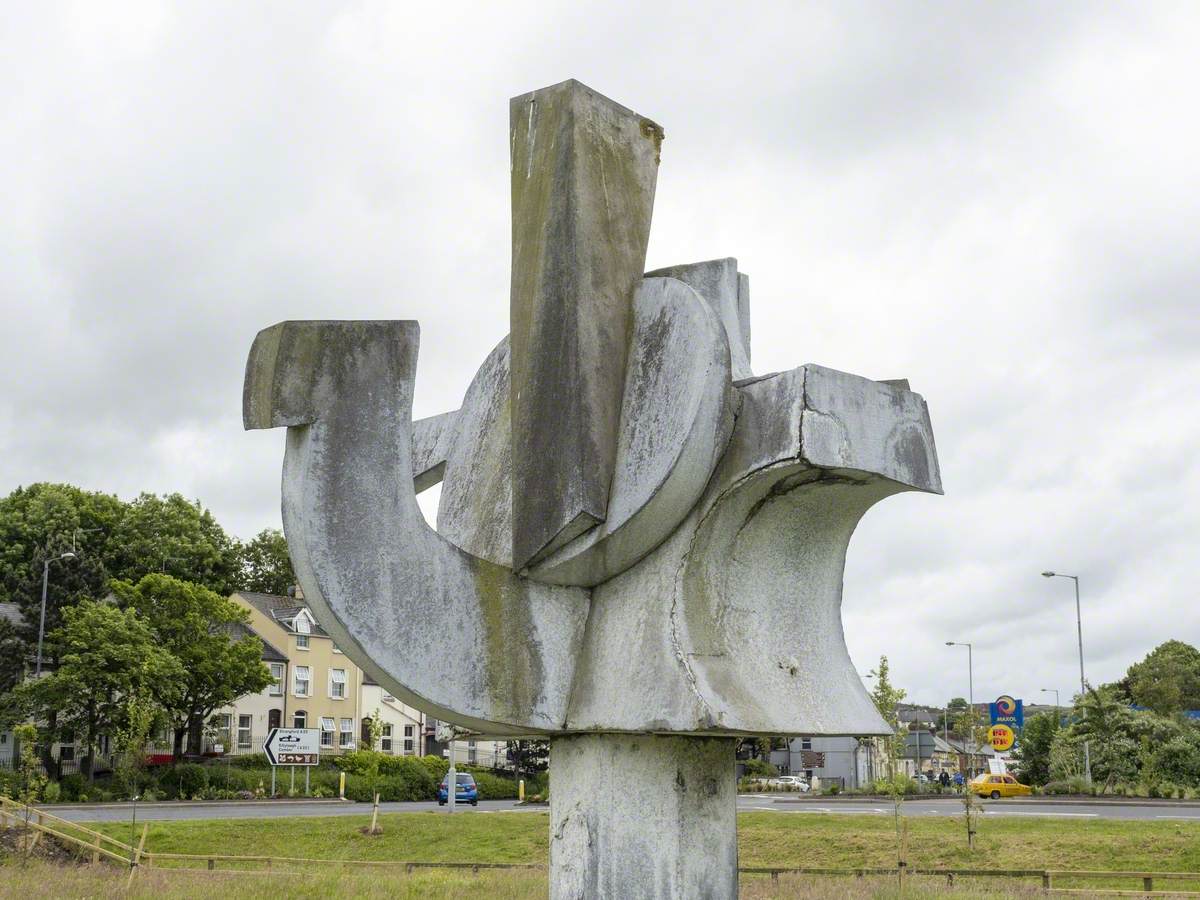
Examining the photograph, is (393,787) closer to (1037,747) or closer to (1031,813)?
(1031,813)

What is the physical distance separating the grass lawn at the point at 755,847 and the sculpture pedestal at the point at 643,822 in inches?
347

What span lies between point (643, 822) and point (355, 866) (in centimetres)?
1785

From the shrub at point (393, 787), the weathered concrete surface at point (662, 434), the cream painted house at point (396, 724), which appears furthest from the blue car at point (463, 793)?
the weathered concrete surface at point (662, 434)

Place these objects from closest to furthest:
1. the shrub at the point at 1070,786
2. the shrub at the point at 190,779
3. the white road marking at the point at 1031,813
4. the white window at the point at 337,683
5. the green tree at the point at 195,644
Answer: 1. the white road marking at the point at 1031,813
2. the shrub at the point at 1070,786
3. the shrub at the point at 190,779
4. the green tree at the point at 195,644
5. the white window at the point at 337,683

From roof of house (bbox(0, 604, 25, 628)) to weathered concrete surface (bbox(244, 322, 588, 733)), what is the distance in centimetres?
4695

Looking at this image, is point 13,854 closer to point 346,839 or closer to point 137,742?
point 137,742

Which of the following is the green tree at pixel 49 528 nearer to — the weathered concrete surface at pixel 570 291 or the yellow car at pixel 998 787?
the yellow car at pixel 998 787

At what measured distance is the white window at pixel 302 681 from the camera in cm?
6131

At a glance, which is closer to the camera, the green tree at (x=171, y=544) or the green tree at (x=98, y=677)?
the green tree at (x=98, y=677)

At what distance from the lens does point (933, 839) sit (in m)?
23.8

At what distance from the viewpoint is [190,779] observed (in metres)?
43.8

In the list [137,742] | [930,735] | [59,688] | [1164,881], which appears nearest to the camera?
[1164,881]

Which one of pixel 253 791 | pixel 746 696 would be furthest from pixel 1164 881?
pixel 253 791

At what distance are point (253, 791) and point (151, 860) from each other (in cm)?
2426
